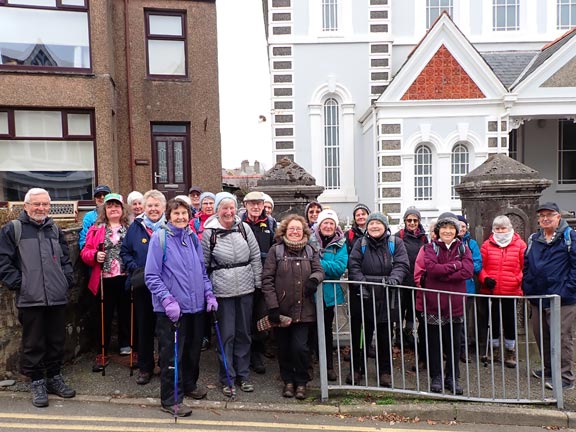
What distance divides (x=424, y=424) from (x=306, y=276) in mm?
1709

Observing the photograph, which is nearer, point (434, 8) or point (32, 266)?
point (32, 266)

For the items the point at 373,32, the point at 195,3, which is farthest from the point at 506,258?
the point at 373,32

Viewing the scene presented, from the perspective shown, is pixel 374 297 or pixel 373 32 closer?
pixel 374 297

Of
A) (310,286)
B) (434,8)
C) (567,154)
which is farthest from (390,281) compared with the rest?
(567,154)

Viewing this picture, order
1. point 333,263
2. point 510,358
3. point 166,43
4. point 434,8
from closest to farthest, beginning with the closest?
1. point 333,263
2. point 510,358
3. point 166,43
4. point 434,8

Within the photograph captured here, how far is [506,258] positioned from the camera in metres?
5.07

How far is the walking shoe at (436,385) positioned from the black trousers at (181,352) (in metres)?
2.35

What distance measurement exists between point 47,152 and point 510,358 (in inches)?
414

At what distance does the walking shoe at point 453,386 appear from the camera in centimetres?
444

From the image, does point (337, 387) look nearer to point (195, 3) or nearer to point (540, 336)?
point (540, 336)

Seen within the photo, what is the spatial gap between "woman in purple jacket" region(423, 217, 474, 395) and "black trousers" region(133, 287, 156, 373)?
2.79m

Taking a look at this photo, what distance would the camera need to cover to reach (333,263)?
4.67m

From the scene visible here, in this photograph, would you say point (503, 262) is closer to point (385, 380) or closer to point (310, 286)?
point (385, 380)

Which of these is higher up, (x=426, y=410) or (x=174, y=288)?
(x=174, y=288)
